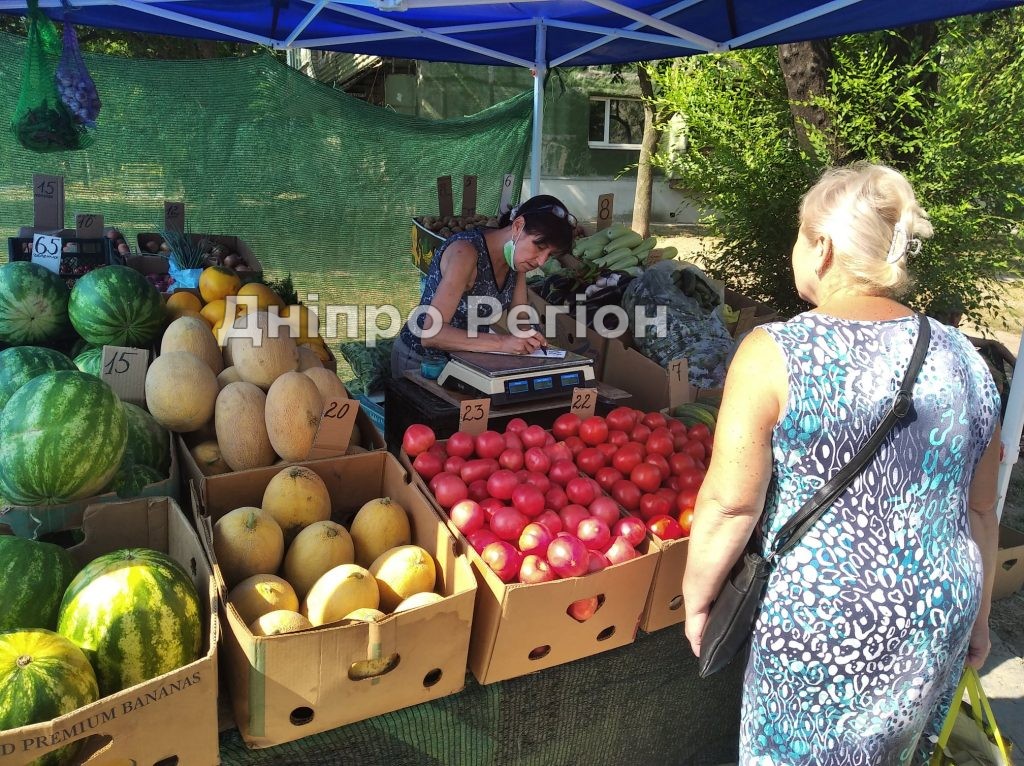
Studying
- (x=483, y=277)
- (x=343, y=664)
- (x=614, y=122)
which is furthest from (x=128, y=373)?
(x=614, y=122)

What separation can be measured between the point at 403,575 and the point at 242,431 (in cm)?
83

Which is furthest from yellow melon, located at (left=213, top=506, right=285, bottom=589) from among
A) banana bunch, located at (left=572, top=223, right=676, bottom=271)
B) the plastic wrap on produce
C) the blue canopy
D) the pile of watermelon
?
banana bunch, located at (left=572, top=223, right=676, bottom=271)

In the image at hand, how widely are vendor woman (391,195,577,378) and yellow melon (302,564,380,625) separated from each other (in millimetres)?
1645

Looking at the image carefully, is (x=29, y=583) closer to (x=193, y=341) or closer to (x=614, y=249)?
(x=193, y=341)

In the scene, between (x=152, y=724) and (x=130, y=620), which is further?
(x=130, y=620)

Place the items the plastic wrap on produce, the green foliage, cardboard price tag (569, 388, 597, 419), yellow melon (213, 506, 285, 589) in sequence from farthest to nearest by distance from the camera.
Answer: the green foliage
the plastic wrap on produce
cardboard price tag (569, 388, 597, 419)
yellow melon (213, 506, 285, 589)

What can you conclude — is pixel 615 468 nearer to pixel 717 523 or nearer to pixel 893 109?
pixel 717 523

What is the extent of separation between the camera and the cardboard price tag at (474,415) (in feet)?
8.57

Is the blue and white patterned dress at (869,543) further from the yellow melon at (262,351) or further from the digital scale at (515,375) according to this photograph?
the yellow melon at (262,351)

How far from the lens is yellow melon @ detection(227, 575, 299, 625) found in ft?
5.84

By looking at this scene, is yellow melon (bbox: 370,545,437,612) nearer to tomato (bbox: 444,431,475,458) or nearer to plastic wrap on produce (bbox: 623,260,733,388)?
tomato (bbox: 444,431,475,458)

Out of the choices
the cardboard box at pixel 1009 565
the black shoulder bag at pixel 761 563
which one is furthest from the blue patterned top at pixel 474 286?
the cardboard box at pixel 1009 565

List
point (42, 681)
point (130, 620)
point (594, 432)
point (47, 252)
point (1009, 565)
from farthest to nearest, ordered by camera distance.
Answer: point (1009, 565) < point (47, 252) < point (594, 432) < point (130, 620) < point (42, 681)

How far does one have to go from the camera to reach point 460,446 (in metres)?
2.52
